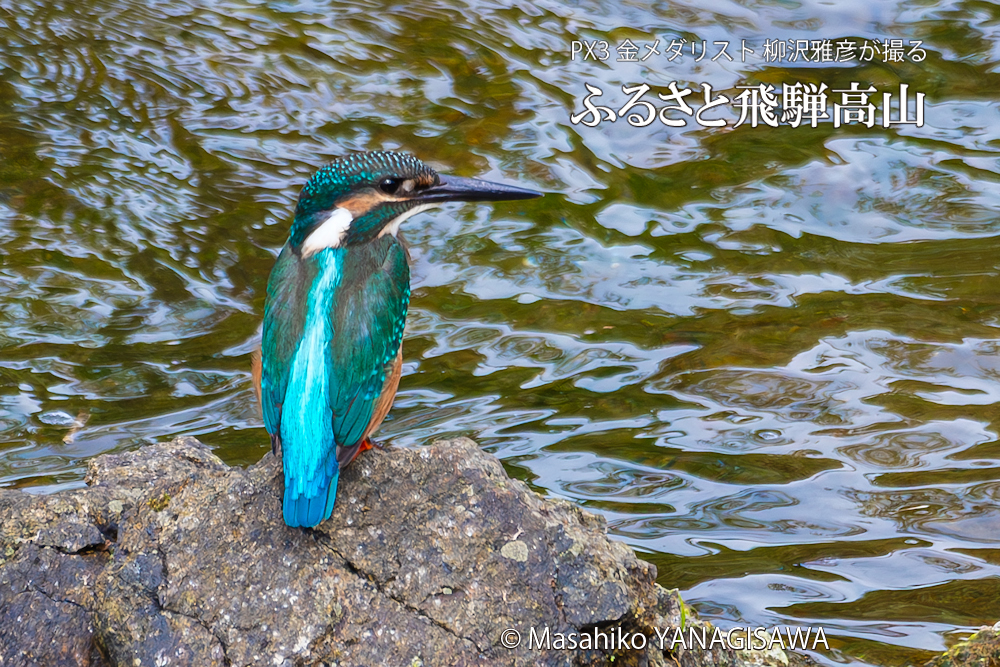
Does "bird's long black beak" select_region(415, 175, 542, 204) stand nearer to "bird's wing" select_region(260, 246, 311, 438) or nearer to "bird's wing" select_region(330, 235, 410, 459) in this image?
"bird's wing" select_region(330, 235, 410, 459)

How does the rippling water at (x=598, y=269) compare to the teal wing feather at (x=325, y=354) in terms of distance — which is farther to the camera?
the rippling water at (x=598, y=269)

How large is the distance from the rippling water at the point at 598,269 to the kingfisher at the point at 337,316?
4.77 ft

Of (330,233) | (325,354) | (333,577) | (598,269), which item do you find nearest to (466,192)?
(330,233)

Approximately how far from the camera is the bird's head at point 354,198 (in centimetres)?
320

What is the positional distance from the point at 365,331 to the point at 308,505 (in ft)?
1.90

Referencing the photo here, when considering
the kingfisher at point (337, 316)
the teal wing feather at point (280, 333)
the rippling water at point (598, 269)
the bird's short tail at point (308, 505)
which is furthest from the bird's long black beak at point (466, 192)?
the rippling water at point (598, 269)

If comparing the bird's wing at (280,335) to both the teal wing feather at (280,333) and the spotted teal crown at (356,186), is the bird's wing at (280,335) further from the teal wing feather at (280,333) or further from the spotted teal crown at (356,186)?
the spotted teal crown at (356,186)

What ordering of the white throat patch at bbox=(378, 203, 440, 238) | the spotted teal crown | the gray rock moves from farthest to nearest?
the white throat patch at bbox=(378, 203, 440, 238) → the spotted teal crown → the gray rock

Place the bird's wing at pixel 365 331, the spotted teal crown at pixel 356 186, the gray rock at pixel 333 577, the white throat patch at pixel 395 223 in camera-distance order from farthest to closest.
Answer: the white throat patch at pixel 395 223 < the spotted teal crown at pixel 356 186 < the bird's wing at pixel 365 331 < the gray rock at pixel 333 577

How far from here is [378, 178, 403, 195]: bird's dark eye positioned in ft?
10.6

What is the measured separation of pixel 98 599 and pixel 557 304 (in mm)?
3206

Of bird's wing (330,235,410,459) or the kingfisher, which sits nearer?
the kingfisher

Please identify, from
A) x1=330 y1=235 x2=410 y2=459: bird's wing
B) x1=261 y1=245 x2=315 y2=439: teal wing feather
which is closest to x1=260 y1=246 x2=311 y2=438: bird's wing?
x1=261 y1=245 x2=315 y2=439: teal wing feather

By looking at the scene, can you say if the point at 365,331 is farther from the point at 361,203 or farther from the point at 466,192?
the point at 466,192
